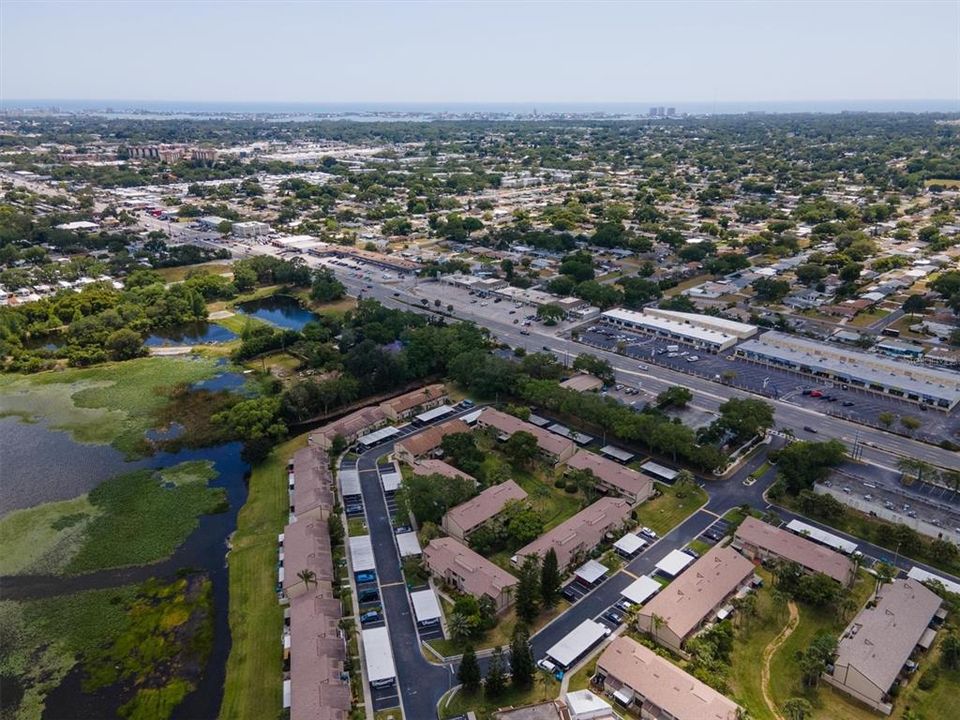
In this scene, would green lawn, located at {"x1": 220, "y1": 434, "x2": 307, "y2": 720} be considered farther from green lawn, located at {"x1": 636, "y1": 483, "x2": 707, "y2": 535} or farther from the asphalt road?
the asphalt road

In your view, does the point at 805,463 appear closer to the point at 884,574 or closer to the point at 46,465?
the point at 884,574

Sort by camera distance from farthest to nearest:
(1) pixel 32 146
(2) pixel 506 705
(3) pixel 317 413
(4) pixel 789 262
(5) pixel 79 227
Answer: (1) pixel 32 146 → (5) pixel 79 227 → (4) pixel 789 262 → (3) pixel 317 413 → (2) pixel 506 705

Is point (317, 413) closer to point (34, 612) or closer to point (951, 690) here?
point (34, 612)

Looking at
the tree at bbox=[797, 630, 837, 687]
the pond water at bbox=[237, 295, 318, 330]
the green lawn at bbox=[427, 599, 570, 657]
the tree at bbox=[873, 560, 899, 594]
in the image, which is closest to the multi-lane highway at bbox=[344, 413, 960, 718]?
the green lawn at bbox=[427, 599, 570, 657]

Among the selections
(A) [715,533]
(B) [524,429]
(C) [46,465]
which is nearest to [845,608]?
(A) [715,533]

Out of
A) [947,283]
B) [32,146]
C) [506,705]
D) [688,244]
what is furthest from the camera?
[32,146]

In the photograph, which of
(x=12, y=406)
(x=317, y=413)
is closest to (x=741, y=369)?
(x=317, y=413)

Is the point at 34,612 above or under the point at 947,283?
under
